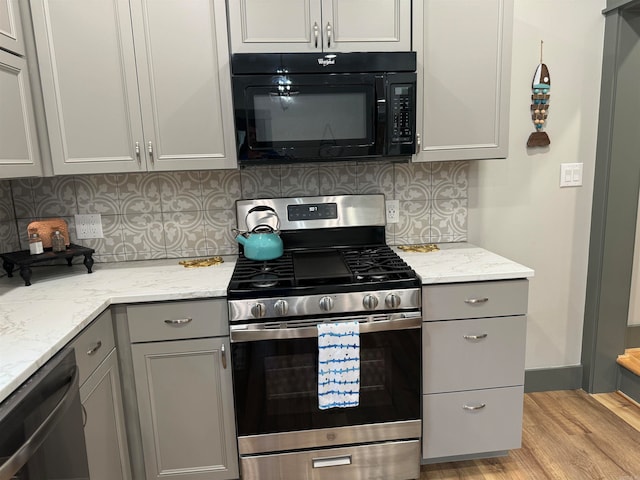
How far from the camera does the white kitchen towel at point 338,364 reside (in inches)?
65.4

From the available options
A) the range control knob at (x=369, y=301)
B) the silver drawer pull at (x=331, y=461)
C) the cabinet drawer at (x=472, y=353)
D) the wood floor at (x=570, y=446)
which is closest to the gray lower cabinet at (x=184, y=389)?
the silver drawer pull at (x=331, y=461)

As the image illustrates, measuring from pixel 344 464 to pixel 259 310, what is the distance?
2.53 ft

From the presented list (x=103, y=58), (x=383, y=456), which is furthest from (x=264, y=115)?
(x=383, y=456)

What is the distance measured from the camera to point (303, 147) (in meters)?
1.82

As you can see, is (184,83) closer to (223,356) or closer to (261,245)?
(261,245)

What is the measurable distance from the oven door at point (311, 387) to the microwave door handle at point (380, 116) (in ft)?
2.36

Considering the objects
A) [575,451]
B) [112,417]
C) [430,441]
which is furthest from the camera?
[575,451]

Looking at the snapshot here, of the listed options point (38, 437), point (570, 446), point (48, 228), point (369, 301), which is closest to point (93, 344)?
point (38, 437)

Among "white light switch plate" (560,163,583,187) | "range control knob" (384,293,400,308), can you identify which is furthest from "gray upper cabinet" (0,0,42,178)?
"white light switch plate" (560,163,583,187)

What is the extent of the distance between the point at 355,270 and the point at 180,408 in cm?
89

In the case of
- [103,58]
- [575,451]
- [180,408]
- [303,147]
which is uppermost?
[103,58]

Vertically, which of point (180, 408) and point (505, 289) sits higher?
point (505, 289)

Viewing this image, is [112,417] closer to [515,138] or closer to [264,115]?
[264,115]

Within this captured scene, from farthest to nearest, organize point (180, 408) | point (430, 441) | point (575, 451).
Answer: point (575, 451) → point (430, 441) → point (180, 408)
